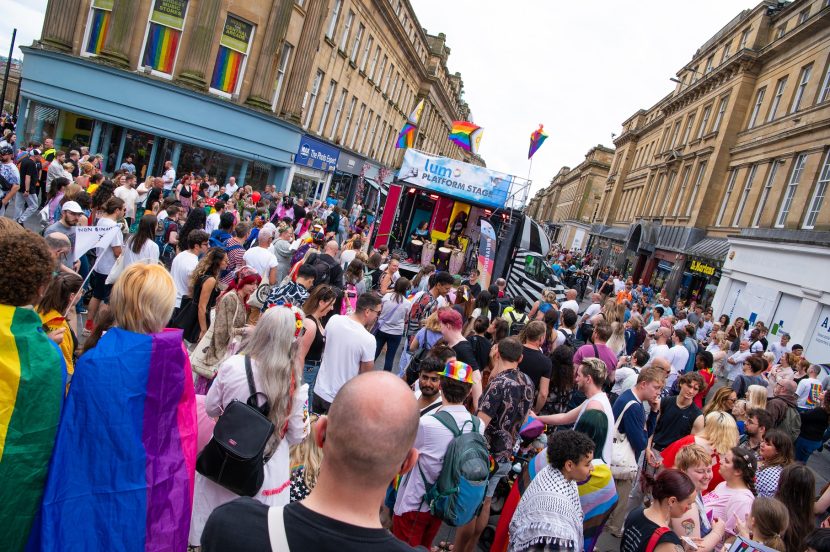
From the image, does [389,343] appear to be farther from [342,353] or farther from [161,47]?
[161,47]

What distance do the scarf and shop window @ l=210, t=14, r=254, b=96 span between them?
1936 centimetres

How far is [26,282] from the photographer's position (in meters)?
2.51

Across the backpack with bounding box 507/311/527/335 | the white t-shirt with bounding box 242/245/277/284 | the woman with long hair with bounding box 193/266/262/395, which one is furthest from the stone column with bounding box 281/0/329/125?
the woman with long hair with bounding box 193/266/262/395

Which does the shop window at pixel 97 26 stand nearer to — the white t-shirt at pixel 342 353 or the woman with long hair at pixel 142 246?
the woman with long hair at pixel 142 246

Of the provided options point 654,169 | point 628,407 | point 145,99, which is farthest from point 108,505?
point 654,169

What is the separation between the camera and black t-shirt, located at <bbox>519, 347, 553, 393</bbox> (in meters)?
6.03

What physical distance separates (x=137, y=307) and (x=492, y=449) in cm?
305

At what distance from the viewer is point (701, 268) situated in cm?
2784

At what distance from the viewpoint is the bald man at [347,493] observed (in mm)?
1527

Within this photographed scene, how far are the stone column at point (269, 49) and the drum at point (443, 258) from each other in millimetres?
8713

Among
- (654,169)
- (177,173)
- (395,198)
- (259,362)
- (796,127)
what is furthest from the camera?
(654,169)

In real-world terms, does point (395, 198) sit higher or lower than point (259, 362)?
higher

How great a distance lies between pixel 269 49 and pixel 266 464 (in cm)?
2004

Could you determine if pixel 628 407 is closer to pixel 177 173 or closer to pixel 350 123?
pixel 177 173
